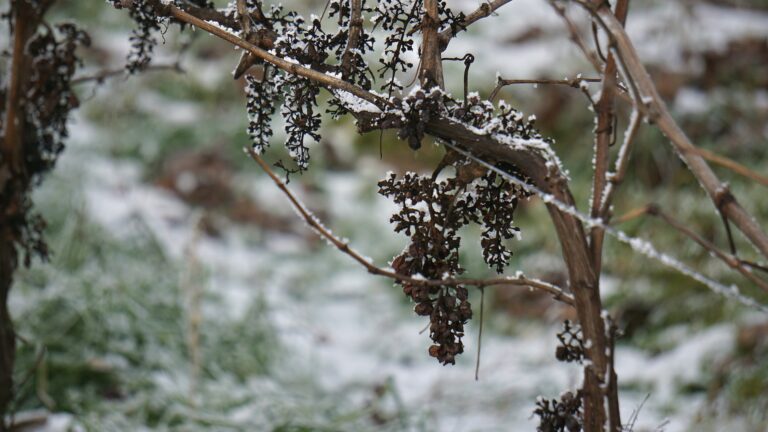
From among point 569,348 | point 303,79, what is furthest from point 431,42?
point 569,348

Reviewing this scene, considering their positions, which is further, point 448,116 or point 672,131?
point 448,116

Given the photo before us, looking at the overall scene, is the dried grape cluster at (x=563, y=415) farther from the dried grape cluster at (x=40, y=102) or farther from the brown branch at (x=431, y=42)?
the dried grape cluster at (x=40, y=102)

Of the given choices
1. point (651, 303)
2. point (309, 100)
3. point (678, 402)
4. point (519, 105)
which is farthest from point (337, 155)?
point (309, 100)

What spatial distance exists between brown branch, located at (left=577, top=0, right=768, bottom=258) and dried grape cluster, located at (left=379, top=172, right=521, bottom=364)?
20 cm

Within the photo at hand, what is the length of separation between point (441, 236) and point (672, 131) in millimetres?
282

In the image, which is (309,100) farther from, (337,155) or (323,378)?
(337,155)

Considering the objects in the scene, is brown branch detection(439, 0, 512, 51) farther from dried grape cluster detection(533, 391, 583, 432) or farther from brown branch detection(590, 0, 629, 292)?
dried grape cluster detection(533, 391, 583, 432)

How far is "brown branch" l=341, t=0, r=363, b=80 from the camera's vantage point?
2.87 ft

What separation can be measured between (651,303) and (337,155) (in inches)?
81.9

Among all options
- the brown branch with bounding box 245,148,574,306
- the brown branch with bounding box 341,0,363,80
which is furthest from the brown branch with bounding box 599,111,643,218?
the brown branch with bounding box 341,0,363,80

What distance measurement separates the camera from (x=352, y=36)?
894 mm

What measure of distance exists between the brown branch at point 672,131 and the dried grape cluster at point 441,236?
20cm

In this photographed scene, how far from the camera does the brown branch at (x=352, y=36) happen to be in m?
0.87

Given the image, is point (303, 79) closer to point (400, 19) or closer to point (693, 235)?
point (400, 19)
